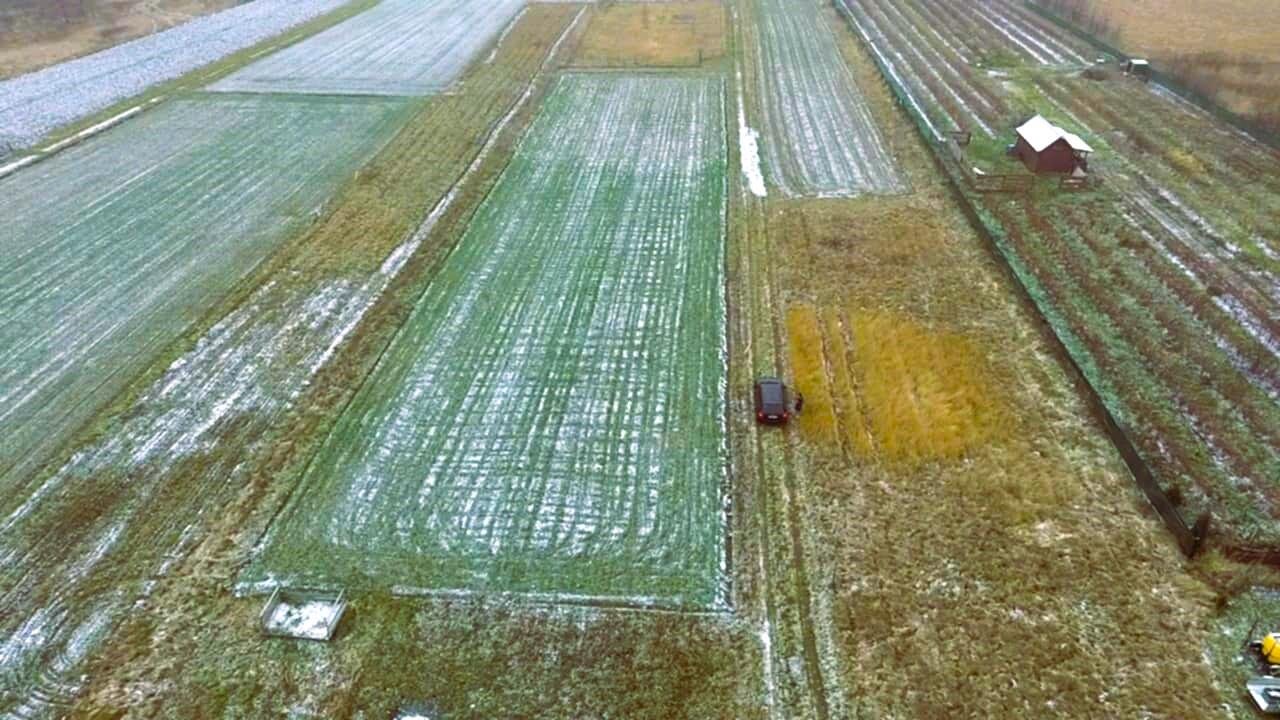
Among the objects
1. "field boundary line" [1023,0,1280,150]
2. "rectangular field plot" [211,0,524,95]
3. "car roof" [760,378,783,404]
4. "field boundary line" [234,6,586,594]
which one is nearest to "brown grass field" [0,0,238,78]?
"rectangular field plot" [211,0,524,95]

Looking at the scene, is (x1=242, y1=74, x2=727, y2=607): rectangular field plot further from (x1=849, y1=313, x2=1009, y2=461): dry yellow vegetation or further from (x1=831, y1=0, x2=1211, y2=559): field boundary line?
(x1=831, y1=0, x2=1211, y2=559): field boundary line

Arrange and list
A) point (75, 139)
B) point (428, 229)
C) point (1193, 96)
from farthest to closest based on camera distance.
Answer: point (1193, 96)
point (75, 139)
point (428, 229)

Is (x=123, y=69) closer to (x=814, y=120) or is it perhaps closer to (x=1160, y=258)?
(x=814, y=120)

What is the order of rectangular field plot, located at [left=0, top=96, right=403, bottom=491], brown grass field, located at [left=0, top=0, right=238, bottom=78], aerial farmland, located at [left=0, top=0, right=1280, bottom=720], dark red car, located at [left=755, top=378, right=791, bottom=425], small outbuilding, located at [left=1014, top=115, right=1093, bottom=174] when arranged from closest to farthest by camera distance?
aerial farmland, located at [left=0, top=0, right=1280, bottom=720] < dark red car, located at [left=755, top=378, right=791, bottom=425] < rectangular field plot, located at [left=0, top=96, right=403, bottom=491] < small outbuilding, located at [left=1014, top=115, right=1093, bottom=174] < brown grass field, located at [left=0, top=0, right=238, bottom=78]

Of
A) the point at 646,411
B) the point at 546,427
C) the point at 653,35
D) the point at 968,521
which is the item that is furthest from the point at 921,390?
the point at 653,35

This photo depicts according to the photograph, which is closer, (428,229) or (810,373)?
(810,373)

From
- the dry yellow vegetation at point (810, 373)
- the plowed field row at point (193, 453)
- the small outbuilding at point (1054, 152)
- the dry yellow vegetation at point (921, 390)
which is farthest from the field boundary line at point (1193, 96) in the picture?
the plowed field row at point (193, 453)
